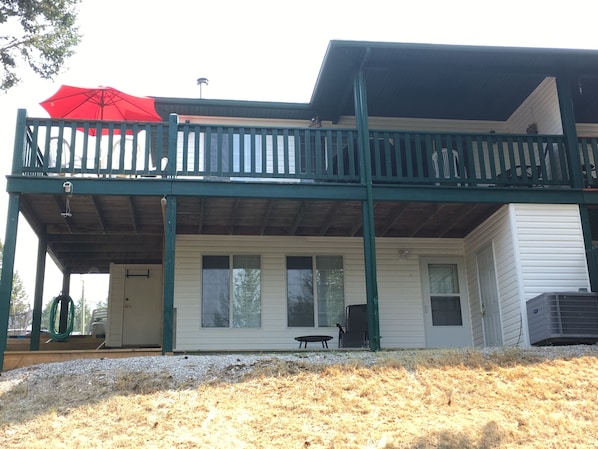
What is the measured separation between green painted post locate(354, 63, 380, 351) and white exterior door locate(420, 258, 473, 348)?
2.69m

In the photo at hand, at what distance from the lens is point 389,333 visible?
504 inches

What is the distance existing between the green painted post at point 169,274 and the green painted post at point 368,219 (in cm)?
291

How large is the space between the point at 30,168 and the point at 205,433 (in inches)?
219

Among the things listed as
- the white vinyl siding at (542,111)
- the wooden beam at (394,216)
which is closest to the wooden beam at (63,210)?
the wooden beam at (394,216)

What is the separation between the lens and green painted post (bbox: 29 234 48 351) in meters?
11.8

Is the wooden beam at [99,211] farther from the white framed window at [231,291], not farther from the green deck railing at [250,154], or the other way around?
the white framed window at [231,291]

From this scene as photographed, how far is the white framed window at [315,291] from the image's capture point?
1278 cm

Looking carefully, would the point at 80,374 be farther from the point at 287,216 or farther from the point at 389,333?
the point at 389,333

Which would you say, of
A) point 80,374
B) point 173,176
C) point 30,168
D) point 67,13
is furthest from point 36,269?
point 67,13

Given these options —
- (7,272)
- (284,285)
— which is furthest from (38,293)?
(284,285)

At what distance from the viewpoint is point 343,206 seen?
11.6m

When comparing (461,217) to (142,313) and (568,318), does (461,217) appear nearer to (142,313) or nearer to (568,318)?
(568,318)

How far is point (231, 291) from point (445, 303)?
4094 mm

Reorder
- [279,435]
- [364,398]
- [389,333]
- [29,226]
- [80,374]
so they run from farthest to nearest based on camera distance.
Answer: [389,333], [29,226], [80,374], [364,398], [279,435]
